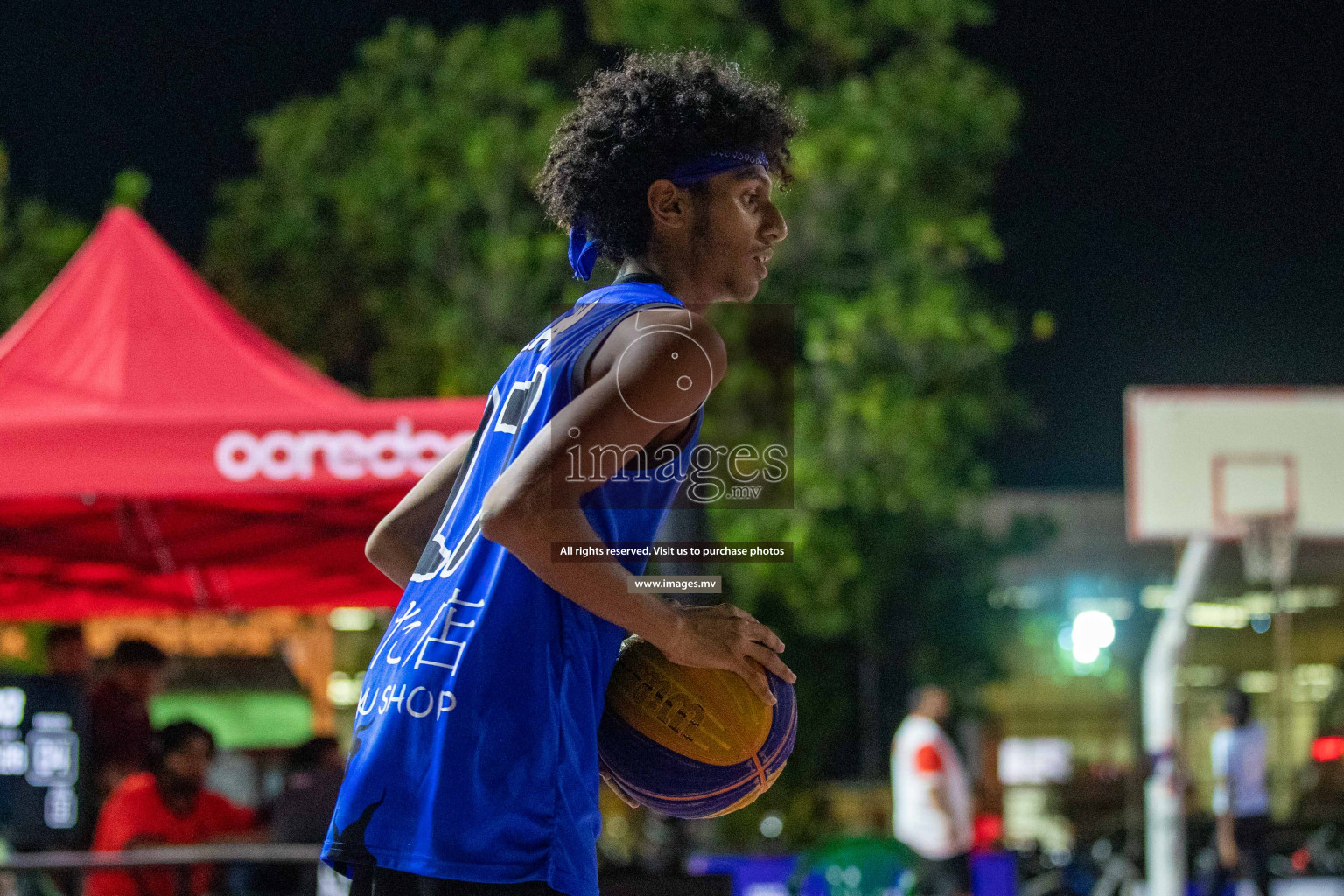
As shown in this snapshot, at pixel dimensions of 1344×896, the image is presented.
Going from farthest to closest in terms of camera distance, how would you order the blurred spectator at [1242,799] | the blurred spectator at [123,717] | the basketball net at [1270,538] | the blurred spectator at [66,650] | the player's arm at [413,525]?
the basketball net at [1270,538]
the blurred spectator at [1242,799]
the blurred spectator at [123,717]
the blurred spectator at [66,650]
the player's arm at [413,525]

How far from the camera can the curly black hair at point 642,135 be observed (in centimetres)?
215

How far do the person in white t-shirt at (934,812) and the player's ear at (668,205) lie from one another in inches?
313

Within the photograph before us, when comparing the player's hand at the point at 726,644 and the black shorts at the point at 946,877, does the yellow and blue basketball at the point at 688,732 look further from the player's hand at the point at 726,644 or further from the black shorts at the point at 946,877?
the black shorts at the point at 946,877

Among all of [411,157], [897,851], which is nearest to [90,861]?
[897,851]

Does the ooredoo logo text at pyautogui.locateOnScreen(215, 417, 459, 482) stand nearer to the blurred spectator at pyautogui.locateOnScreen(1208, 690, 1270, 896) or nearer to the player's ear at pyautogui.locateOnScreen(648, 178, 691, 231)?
the player's ear at pyautogui.locateOnScreen(648, 178, 691, 231)

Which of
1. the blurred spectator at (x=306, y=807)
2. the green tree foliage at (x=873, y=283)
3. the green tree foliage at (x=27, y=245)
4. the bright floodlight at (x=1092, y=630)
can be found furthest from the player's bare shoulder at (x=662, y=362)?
the green tree foliage at (x=27, y=245)

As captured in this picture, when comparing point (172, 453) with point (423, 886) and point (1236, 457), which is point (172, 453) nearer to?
point (423, 886)

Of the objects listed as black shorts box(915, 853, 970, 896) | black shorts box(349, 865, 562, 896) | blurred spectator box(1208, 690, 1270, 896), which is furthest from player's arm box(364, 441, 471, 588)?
blurred spectator box(1208, 690, 1270, 896)

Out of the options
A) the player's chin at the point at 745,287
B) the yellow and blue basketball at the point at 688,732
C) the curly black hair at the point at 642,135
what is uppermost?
the curly black hair at the point at 642,135

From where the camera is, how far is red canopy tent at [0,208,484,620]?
216 inches

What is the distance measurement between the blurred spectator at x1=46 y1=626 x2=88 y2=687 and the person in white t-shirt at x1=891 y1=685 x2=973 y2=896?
513 centimetres

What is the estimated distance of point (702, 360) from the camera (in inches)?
74.4

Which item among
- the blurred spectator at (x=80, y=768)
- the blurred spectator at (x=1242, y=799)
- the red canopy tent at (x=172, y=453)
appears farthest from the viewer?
the blurred spectator at (x=1242, y=799)

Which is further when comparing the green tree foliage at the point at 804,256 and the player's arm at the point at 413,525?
the green tree foliage at the point at 804,256
